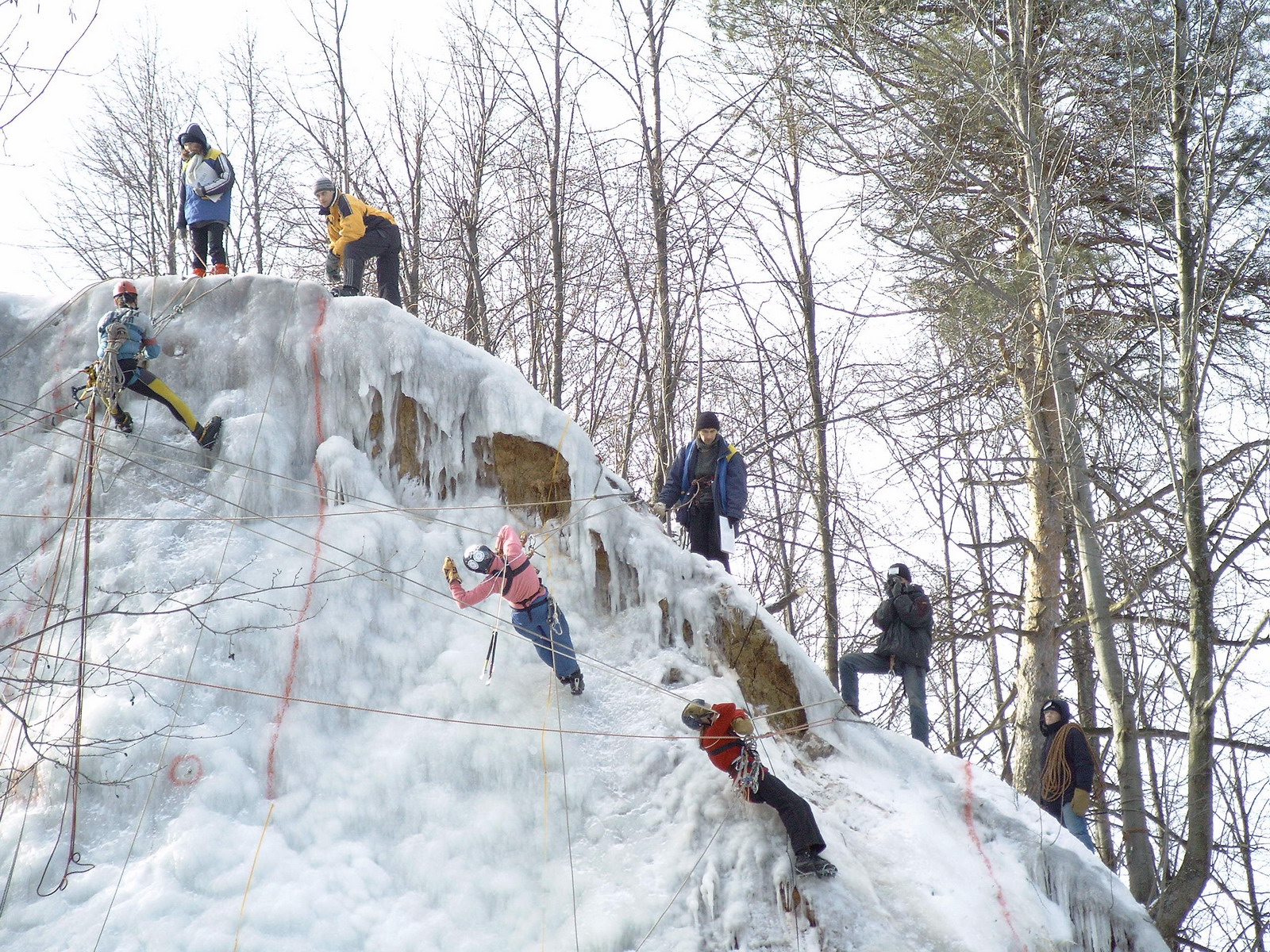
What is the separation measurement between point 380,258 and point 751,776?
5.46 m

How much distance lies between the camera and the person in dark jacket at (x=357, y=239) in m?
7.80

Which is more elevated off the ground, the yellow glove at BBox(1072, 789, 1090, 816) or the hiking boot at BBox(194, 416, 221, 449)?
the hiking boot at BBox(194, 416, 221, 449)

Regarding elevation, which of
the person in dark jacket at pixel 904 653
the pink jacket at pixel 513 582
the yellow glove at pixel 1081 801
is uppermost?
the pink jacket at pixel 513 582

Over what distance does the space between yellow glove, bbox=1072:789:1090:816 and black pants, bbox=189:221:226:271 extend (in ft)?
25.1

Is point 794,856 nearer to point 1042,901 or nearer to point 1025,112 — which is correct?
point 1042,901

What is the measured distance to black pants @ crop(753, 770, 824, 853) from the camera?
525 centimetres

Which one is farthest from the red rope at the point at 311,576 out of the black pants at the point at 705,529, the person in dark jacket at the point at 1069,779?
the person in dark jacket at the point at 1069,779

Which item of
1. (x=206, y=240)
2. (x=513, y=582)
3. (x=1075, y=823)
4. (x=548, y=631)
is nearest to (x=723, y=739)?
(x=548, y=631)

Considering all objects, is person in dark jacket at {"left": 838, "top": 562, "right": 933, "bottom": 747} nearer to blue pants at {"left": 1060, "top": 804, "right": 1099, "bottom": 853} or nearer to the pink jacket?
blue pants at {"left": 1060, "top": 804, "right": 1099, "bottom": 853}

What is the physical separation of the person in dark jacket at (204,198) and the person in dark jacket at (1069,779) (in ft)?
24.0

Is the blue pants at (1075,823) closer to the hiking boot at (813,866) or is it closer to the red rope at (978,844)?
the red rope at (978,844)

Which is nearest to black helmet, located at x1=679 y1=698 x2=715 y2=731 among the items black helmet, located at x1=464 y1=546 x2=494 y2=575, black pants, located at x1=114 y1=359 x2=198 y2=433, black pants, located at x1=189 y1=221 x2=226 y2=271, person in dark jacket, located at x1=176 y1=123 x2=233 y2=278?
black helmet, located at x1=464 y1=546 x2=494 y2=575

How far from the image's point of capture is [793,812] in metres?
5.30

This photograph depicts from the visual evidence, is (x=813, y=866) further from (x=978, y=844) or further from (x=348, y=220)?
(x=348, y=220)
